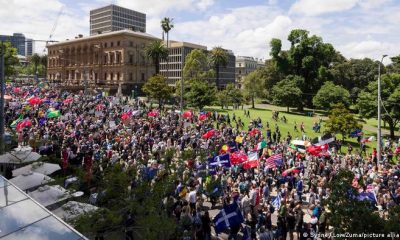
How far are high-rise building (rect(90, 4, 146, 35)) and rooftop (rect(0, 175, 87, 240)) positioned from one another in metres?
159

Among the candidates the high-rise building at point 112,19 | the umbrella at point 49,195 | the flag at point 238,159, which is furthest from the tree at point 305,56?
the high-rise building at point 112,19

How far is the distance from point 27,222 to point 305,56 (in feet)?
255

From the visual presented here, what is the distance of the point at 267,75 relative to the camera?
278 feet

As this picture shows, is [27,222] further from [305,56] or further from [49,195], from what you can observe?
[305,56]

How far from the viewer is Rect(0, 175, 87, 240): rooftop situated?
7321 millimetres

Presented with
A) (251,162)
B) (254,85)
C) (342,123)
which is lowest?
(251,162)

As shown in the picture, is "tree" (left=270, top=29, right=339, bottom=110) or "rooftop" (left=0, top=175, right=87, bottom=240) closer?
"rooftop" (left=0, top=175, right=87, bottom=240)

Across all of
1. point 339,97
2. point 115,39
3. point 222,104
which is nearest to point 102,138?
point 222,104

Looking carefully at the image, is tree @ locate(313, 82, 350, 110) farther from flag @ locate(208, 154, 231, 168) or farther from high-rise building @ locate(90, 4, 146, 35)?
high-rise building @ locate(90, 4, 146, 35)

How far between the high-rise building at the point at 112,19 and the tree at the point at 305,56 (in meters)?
94.6

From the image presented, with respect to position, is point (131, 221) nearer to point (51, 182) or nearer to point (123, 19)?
point (51, 182)

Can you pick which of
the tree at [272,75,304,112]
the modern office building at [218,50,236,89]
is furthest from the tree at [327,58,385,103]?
the modern office building at [218,50,236,89]

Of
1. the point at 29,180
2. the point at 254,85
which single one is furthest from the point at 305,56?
the point at 29,180

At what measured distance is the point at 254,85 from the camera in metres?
80.3
